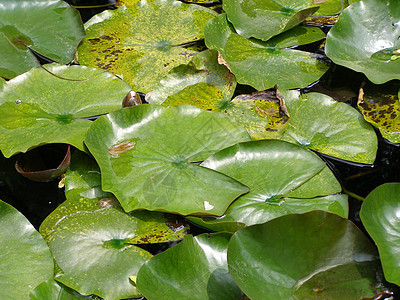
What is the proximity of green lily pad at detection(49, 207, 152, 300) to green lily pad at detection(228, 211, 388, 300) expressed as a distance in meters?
0.37

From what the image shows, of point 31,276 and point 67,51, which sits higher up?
point 67,51

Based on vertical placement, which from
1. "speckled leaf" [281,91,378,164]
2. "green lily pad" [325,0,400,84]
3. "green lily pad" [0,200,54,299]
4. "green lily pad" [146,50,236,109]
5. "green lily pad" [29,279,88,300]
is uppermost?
"green lily pad" [325,0,400,84]

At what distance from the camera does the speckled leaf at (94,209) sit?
4.38ft

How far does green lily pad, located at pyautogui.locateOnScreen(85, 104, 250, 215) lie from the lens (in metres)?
1.35

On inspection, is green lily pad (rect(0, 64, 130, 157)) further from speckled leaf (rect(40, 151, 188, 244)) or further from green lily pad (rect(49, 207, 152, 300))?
green lily pad (rect(49, 207, 152, 300))

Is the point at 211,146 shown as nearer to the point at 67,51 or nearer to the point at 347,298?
the point at 347,298

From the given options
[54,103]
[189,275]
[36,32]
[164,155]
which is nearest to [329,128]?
[164,155]

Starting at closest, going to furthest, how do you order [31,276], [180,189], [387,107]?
[31,276], [180,189], [387,107]

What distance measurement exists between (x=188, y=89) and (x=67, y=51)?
683 millimetres

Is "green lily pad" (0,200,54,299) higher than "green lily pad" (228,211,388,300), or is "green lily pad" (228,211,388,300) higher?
"green lily pad" (228,211,388,300)

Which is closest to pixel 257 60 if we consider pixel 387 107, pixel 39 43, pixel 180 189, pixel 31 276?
pixel 387 107

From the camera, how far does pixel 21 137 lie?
1.51 meters

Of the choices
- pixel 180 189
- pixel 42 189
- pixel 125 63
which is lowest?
pixel 42 189

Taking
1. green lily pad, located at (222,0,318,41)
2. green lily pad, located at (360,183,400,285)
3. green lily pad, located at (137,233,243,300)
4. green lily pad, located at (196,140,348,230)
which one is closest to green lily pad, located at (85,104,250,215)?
green lily pad, located at (196,140,348,230)
